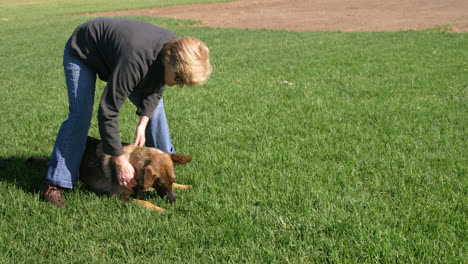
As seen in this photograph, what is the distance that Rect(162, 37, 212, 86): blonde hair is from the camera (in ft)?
10.3

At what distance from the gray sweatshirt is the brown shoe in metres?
0.90

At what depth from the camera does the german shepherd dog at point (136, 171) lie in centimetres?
367

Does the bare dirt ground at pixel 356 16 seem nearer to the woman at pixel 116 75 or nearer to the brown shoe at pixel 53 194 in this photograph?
the woman at pixel 116 75

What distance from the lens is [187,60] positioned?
314 centimetres

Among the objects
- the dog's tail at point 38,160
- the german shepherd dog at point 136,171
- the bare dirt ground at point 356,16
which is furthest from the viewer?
the bare dirt ground at point 356,16

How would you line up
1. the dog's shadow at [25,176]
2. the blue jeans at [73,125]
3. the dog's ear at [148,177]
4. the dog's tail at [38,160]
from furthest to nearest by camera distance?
the dog's tail at [38,160], the dog's shadow at [25,176], the blue jeans at [73,125], the dog's ear at [148,177]

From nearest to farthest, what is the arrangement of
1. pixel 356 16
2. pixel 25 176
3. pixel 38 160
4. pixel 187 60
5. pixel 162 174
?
pixel 187 60 → pixel 162 174 → pixel 25 176 → pixel 38 160 → pixel 356 16

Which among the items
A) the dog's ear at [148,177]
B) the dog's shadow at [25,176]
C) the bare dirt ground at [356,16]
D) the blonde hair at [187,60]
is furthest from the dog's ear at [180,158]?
the bare dirt ground at [356,16]

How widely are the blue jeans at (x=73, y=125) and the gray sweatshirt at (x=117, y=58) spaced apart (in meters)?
0.14

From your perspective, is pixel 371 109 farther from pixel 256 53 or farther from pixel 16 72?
pixel 16 72

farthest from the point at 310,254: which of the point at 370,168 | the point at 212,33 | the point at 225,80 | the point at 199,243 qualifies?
the point at 212,33

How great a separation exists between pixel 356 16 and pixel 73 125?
79.4 ft

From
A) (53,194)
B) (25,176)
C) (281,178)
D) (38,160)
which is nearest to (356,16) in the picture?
(281,178)

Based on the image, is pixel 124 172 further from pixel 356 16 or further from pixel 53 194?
pixel 356 16
